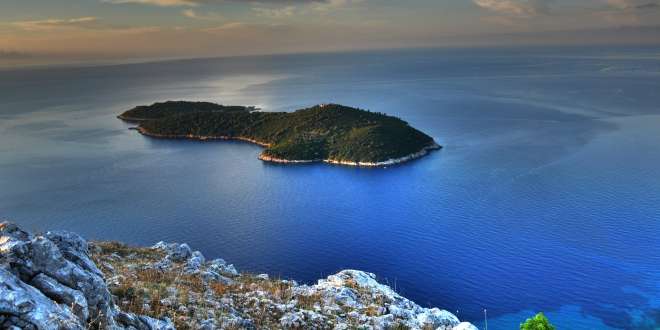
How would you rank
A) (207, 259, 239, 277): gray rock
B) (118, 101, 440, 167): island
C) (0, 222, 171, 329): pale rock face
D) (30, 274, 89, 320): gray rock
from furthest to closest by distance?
(118, 101, 440, 167): island, (207, 259, 239, 277): gray rock, (30, 274, 89, 320): gray rock, (0, 222, 171, 329): pale rock face

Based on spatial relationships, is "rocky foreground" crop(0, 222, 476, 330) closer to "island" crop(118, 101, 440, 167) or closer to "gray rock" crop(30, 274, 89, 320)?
"gray rock" crop(30, 274, 89, 320)

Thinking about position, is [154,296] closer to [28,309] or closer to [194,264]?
[28,309]

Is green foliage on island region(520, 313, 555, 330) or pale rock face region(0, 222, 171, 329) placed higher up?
pale rock face region(0, 222, 171, 329)

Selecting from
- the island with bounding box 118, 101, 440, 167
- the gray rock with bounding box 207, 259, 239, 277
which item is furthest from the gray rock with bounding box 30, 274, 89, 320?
the island with bounding box 118, 101, 440, 167

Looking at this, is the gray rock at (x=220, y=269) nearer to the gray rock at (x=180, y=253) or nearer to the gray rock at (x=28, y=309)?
the gray rock at (x=180, y=253)

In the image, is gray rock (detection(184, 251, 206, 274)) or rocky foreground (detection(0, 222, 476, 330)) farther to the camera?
gray rock (detection(184, 251, 206, 274))

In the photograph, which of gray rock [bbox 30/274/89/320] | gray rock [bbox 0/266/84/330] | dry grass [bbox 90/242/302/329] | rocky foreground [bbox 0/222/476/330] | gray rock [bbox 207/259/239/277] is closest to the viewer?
gray rock [bbox 0/266/84/330]

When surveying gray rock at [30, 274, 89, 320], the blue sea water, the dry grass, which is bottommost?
the blue sea water

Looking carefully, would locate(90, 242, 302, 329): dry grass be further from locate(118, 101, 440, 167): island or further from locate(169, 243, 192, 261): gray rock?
locate(118, 101, 440, 167): island
